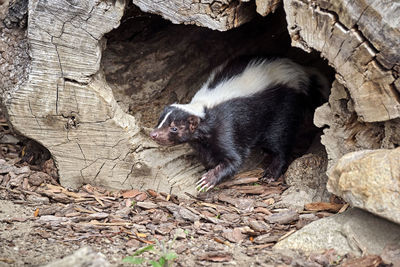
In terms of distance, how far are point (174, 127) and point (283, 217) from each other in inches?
51.1

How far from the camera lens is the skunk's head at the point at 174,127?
4.72 meters

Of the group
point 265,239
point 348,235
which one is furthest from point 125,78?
point 348,235

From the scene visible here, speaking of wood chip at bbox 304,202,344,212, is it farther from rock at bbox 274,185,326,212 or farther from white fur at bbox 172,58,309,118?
white fur at bbox 172,58,309,118

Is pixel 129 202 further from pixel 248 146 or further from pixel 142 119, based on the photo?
pixel 248 146

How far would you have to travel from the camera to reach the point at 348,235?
3605mm

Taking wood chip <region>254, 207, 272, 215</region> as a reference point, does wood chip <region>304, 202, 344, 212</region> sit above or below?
above

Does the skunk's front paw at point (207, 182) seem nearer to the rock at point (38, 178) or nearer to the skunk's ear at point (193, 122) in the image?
the skunk's ear at point (193, 122)

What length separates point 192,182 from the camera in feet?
16.2

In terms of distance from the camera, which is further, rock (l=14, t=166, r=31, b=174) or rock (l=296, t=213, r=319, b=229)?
rock (l=14, t=166, r=31, b=174)

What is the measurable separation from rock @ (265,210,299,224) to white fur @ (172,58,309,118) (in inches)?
50.6

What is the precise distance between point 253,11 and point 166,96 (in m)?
1.56

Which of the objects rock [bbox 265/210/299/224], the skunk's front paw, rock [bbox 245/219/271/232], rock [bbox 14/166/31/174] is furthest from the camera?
the skunk's front paw

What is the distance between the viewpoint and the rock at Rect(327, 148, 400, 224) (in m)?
3.29

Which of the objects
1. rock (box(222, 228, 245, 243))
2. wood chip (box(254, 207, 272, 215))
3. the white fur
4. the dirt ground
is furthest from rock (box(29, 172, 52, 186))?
wood chip (box(254, 207, 272, 215))
